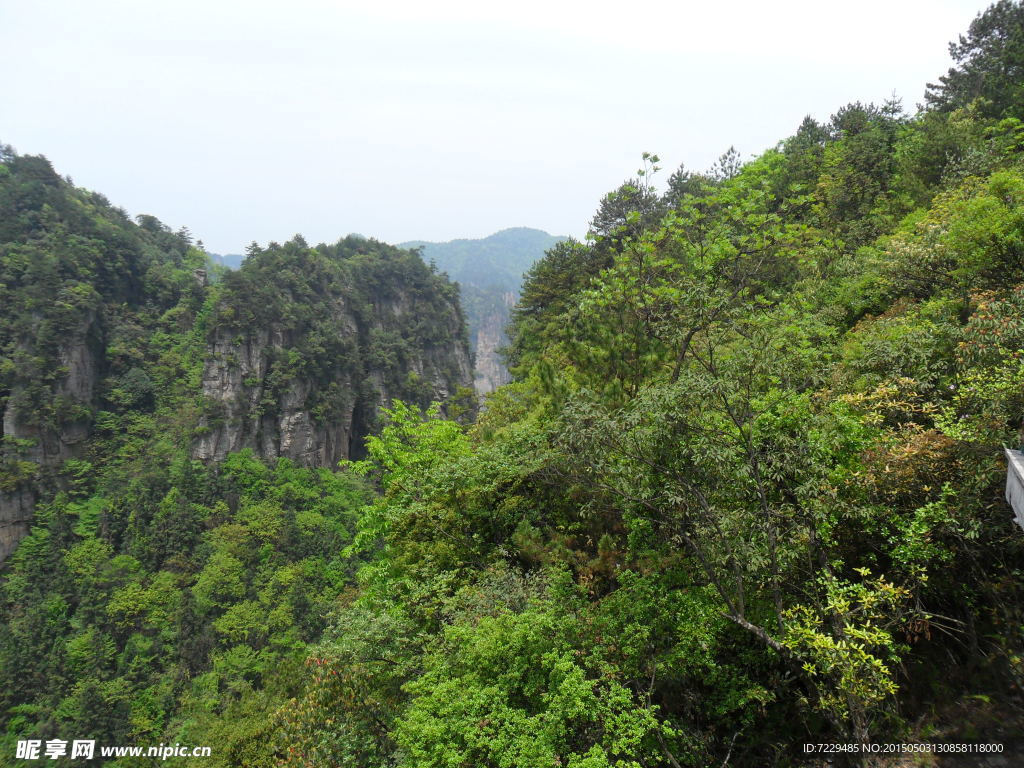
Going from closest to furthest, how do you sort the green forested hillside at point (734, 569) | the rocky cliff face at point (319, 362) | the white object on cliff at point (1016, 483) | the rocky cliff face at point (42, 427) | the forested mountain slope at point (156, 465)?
the white object on cliff at point (1016, 483)
the green forested hillside at point (734, 569)
the forested mountain slope at point (156, 465)
the rocky cliff face at point (42, 427)
the rocky cliff face at point (319, 362)

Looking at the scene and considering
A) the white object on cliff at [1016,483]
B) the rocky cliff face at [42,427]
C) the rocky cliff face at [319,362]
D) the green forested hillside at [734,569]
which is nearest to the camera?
the white object on cliff at [1016,483]

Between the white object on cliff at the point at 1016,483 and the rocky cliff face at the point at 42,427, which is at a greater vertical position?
the white object on cliff at the point at 1016,483

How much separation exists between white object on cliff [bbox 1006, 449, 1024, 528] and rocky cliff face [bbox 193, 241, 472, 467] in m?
51.9

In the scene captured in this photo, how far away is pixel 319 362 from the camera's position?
5400cm

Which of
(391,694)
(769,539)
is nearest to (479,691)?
(391,694)

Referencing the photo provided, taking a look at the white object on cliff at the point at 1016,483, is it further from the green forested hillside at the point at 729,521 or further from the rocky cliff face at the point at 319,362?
the rocky cliff face at the point at 319,362

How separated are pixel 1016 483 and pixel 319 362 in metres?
55.9

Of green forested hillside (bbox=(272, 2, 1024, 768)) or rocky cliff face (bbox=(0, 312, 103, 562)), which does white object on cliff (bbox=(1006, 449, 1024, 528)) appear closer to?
green forested hillside (bbox=(272, 2, 1024, 768))

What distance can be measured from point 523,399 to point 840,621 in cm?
804

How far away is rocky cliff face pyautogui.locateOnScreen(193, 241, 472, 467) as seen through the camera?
4797cm

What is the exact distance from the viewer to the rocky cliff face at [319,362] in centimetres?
4797

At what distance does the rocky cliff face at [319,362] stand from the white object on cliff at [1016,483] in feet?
170

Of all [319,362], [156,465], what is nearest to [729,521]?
[156,465]

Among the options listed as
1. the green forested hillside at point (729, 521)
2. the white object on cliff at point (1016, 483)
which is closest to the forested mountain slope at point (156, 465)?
the green forested hillside at point (729, 521)
